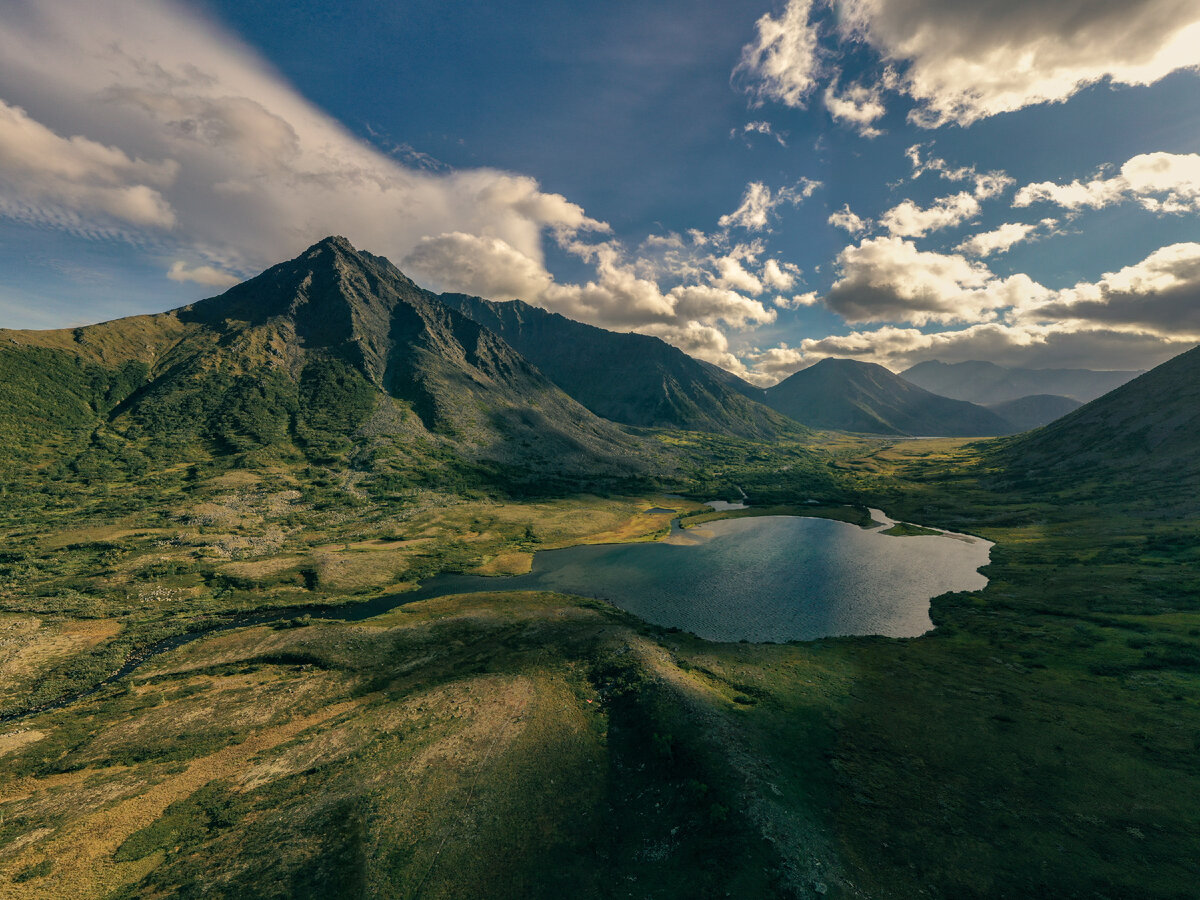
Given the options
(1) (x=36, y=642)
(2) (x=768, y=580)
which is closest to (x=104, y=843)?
(1) (x=36, y=642)

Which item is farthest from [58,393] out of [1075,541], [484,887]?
[1075,541]

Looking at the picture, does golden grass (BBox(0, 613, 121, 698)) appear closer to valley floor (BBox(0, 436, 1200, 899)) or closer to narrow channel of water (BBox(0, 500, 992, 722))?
valley floor (BBox(0, 436, 1200, 899))

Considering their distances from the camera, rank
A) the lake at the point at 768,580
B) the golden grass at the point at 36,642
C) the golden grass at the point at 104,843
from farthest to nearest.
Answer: the lake at the point at 768,580 < the golden grass at the point at 36,642 < the golden grass at the point at 104,843

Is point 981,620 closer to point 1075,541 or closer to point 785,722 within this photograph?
point 785,722

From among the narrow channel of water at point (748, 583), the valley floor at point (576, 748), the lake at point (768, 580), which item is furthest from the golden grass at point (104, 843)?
the lake at point (768, 580)

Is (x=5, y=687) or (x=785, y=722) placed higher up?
(x=785, y=722)

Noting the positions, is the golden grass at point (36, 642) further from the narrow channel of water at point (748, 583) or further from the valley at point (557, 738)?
the narrow channel of water at point (748, 583)

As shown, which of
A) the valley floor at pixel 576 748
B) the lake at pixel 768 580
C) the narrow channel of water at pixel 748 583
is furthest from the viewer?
the lake at pixel 768 580

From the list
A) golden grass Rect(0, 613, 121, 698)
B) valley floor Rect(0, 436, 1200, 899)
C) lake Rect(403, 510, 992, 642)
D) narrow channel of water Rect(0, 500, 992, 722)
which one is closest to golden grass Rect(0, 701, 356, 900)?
valley floor Rect(0, 436, 1200, 899)

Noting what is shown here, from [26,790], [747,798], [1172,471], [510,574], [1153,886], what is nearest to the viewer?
[1153,886]
